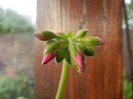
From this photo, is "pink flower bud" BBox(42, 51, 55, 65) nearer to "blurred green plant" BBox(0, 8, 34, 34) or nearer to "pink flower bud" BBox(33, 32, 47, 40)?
"pink flower bud" BBox(33, 32, 47, 40)

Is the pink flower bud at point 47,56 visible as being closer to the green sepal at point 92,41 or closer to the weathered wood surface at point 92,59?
the green sepal at point 92,41

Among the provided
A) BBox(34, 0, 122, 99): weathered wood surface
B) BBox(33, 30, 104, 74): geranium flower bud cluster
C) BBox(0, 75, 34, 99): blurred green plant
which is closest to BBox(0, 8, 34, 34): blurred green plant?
BBox(0, 75, 34, 99): blurred green plant

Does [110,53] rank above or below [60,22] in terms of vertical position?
below

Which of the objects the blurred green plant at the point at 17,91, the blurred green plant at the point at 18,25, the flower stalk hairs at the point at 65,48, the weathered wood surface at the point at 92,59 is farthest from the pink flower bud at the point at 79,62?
the blurred green plant at the point at 18,25

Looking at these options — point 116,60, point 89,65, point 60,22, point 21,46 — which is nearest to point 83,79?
point 89,65

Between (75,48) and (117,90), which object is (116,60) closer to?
(117,90)

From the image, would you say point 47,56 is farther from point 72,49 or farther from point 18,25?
point 18,25

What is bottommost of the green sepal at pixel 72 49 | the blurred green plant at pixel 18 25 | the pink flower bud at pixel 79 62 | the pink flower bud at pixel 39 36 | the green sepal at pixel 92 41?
the pink flower bud at pixel 79 62
